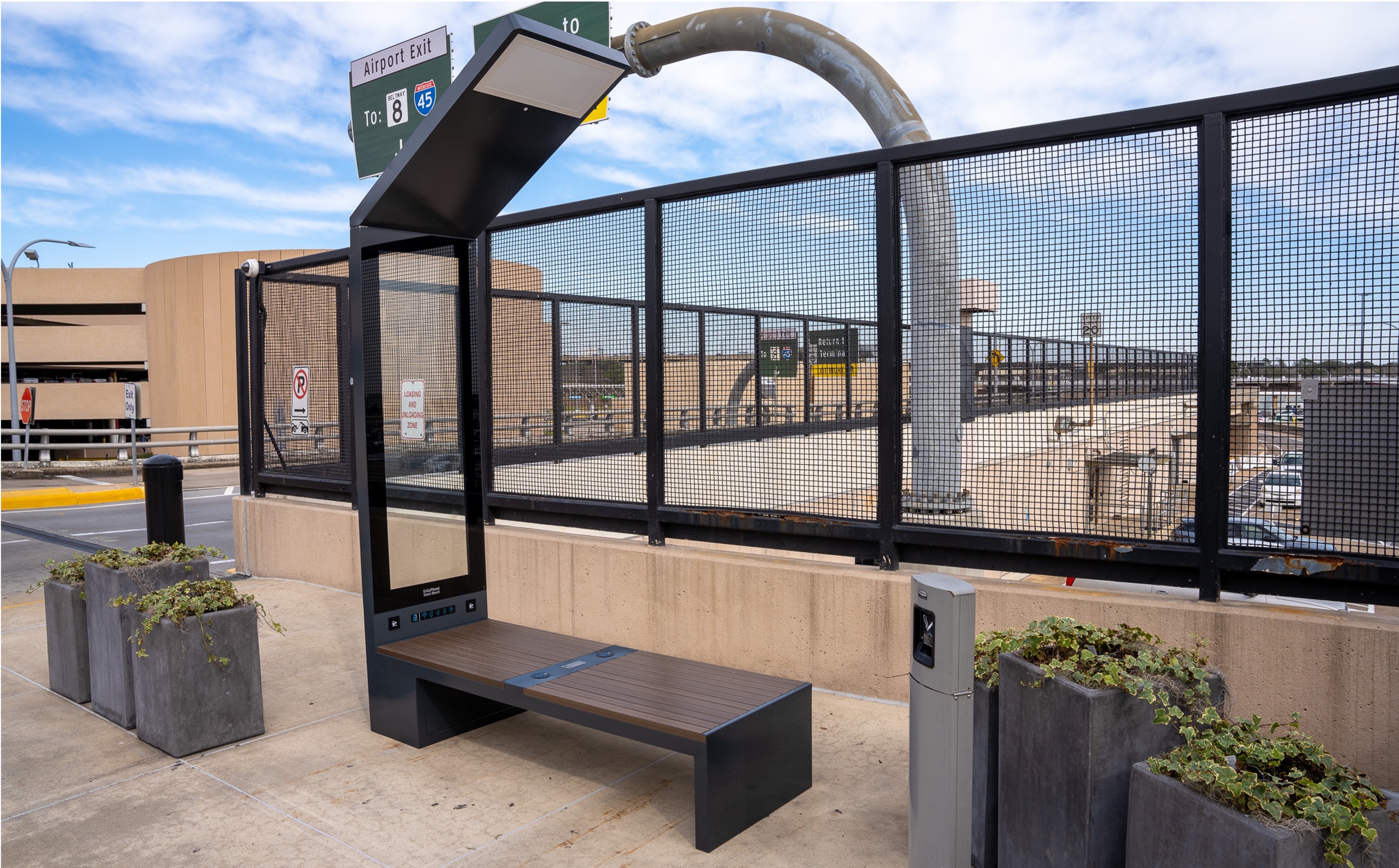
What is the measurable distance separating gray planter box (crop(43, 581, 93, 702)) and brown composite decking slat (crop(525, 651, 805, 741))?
3.14 meters

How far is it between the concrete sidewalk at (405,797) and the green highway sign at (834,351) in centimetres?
193

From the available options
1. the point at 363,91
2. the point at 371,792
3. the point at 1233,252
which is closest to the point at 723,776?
the point at 371,792

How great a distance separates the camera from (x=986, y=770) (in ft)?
10.8

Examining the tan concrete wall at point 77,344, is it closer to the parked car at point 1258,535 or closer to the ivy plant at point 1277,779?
the parked car at point 1258,535

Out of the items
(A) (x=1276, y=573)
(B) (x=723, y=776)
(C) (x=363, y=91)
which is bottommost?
(B) (x=723, y=776)

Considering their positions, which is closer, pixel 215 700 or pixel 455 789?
pixel 455 789

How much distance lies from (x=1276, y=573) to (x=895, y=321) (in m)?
2.24

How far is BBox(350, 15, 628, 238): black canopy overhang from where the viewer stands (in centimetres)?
404

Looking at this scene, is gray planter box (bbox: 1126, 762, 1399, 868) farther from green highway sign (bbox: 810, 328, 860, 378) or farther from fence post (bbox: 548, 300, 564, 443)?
fence post (bbox: 548, 300, 564, 443)

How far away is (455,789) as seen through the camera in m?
4.20

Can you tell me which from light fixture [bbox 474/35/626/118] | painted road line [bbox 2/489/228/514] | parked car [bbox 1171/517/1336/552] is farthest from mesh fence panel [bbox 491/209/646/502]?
painted road line [bbox 2/489/228/514]

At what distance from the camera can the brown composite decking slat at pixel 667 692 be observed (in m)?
3.73

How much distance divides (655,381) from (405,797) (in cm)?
305

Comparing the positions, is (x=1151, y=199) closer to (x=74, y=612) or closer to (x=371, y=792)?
(x=371, y=792)
